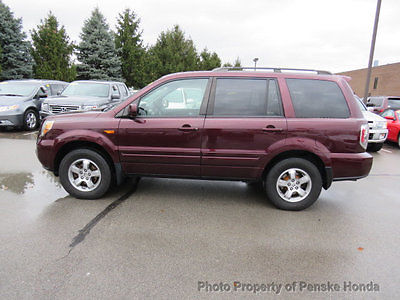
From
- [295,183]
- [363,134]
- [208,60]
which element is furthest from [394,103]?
[208,60]

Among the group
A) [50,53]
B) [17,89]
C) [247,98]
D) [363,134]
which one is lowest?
[363,134]

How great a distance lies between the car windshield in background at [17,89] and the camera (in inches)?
394

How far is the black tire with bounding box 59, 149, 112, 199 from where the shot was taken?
12.9 ft

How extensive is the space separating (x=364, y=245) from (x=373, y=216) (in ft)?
3.18

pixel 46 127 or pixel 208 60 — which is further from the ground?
pixel 208 60

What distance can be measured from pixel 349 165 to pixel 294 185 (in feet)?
2.45

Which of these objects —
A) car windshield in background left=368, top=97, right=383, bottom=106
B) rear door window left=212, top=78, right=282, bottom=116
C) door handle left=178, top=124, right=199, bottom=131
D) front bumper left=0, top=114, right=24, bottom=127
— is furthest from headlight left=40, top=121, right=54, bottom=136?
car windshield in background left=368, top=97, right=383, bottom=106

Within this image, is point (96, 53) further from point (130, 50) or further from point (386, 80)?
point (386, 80)

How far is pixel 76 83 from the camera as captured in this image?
9.92m

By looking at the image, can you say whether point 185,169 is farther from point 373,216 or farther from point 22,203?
point 373,216

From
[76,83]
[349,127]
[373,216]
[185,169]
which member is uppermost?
[76,83]

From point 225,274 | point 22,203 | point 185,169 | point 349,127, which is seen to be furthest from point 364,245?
point 22,203

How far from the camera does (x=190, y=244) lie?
296 cm

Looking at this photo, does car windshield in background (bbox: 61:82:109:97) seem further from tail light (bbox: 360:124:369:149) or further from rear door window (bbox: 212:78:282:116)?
tail light (bbox: 360:124:369:149)
